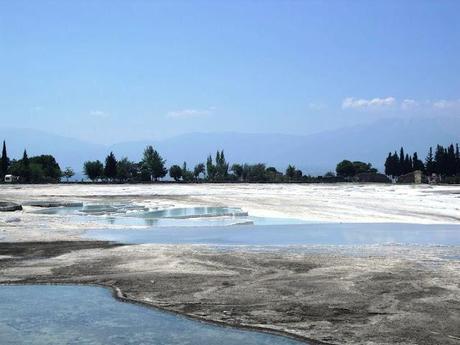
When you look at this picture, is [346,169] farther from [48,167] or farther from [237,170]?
[48,167]

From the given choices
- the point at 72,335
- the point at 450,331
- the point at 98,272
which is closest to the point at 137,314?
the point at 72,335

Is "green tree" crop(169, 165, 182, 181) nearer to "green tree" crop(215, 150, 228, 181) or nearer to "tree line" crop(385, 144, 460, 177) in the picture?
"green tree" crop(215, 150, 228, 181)

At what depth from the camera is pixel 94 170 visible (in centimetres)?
12756

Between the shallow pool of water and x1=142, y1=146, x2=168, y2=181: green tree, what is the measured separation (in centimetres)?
10854

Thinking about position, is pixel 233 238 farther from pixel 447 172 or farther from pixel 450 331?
pixel 447 172

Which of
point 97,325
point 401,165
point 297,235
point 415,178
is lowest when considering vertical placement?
point 97,325

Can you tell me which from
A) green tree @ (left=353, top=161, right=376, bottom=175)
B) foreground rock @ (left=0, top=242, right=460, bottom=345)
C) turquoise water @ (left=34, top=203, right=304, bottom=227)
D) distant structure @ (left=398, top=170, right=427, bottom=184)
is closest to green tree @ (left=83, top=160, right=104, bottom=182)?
green tree @ (left=353, top=161, right=376, bottom=175)

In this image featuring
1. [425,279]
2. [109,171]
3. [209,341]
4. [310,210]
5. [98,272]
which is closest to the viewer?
[209,341]

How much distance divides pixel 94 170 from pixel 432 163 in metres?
70.5

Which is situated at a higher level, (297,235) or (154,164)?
(154,164)

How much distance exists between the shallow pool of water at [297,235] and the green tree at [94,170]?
107 metres

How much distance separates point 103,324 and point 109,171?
11738cm

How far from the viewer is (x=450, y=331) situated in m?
8.60

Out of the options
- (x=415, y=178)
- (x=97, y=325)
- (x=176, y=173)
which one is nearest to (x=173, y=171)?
(x=176, y=173)
